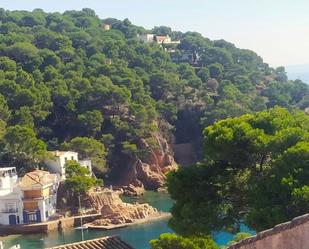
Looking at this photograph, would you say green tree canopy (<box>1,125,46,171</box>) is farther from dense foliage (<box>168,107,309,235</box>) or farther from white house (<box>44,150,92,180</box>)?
dense foliage (<box>168,107,309,235</box>)

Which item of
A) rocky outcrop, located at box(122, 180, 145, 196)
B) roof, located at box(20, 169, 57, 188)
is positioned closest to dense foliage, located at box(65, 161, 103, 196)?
roof, located at box(20, 169, 57, 188)

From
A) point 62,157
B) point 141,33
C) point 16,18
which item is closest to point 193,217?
point 62,157

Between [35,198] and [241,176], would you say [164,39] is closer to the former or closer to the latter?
[35,198]

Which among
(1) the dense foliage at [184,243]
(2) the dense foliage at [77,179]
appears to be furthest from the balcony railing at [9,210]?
(1) the dense foliage at [184,243]

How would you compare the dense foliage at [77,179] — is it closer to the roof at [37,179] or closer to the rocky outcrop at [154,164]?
the roof at [37,179]

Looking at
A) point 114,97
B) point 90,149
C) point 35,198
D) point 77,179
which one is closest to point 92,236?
point 35,198

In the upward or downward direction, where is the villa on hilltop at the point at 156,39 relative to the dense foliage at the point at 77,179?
upward
